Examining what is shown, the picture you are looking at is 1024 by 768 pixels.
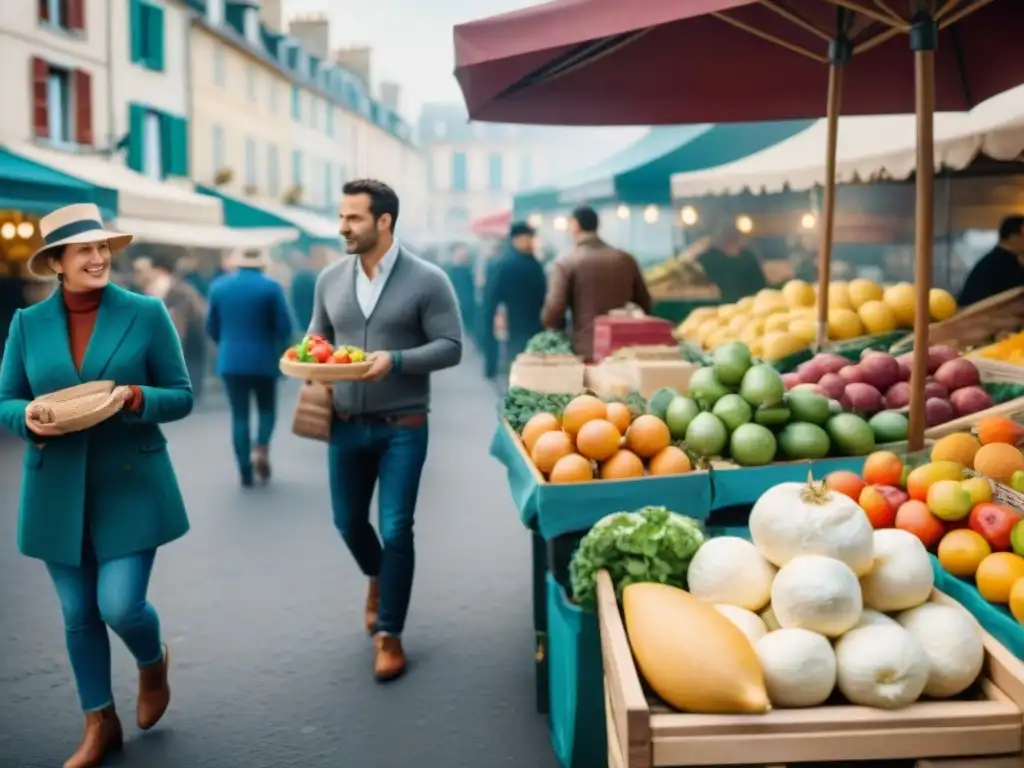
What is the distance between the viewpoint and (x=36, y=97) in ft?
67.1

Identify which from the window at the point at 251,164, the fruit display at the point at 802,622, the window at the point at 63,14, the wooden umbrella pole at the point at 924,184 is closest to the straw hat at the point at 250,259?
the wooden umbrella pole at the point at 924,184

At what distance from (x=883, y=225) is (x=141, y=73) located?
16872 millimetres

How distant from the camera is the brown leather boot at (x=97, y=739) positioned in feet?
13.9

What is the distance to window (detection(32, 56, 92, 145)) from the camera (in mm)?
21297

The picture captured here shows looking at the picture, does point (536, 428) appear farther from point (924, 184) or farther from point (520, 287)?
point (520, 287)

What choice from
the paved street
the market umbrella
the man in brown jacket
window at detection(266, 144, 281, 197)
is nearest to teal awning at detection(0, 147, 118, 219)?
the paved street

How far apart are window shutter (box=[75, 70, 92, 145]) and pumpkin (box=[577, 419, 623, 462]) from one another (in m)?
19.9

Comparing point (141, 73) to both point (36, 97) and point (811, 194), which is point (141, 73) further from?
A: point (811, 194)

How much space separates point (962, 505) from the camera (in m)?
3.60

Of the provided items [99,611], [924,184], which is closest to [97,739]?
[99,611]

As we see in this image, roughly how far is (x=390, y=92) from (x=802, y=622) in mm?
63330

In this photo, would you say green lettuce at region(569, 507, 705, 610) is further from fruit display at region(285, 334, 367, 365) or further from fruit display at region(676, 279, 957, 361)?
fruit display at region(676, 279, 957, 361)

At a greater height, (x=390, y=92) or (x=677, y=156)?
(x=390, y=92)

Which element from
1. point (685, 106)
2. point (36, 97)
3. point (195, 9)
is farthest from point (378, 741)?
point (195, 9)
